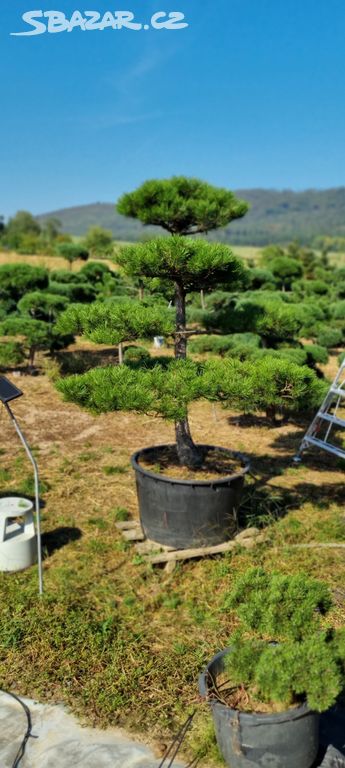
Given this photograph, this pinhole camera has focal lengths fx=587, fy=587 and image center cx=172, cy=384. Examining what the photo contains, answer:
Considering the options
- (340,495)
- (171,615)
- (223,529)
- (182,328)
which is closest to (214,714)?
(171,615)

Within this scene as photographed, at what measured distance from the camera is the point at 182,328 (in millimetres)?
5703

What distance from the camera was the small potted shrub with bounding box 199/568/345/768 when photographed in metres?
2.72

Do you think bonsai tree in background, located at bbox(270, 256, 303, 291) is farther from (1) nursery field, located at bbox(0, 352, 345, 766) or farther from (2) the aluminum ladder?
(2) the aluminum ladder

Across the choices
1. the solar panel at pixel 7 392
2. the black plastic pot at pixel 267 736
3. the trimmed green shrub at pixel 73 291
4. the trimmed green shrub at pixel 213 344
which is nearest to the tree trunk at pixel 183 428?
the solar panel at pixel 7 392

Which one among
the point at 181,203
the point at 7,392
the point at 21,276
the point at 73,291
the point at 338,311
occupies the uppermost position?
the point at 181,203

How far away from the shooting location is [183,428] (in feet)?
19.1

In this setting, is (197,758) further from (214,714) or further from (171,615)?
(171,615)

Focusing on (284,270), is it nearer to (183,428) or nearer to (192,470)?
(183,428)

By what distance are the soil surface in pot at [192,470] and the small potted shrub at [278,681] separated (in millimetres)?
2263

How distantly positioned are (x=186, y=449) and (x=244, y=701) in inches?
115

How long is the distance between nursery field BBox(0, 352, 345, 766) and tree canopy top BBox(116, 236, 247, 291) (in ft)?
8.19

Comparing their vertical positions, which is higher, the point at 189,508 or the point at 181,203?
the point at 181,203

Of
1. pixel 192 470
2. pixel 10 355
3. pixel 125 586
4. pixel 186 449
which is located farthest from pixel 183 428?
pixel 10 355

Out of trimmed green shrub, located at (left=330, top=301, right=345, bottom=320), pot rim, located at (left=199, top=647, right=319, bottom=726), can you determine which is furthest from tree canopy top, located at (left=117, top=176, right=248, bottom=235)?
trimmed green shrub, located at (left=330, top=301, right=345, bottom=320)
